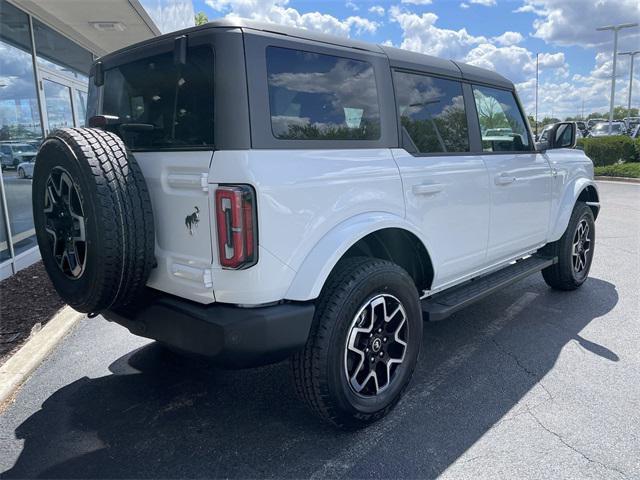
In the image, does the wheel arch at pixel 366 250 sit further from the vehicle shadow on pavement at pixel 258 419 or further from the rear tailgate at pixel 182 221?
the vehicle shadow on pavement at pixel 258 419

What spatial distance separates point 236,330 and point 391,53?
1.96 meters

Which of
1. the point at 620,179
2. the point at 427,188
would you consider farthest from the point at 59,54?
the point at 620,179

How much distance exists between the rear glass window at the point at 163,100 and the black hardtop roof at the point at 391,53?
13 centimetres

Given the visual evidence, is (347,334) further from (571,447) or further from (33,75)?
(33,75)

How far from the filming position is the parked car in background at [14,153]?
604 centimetres

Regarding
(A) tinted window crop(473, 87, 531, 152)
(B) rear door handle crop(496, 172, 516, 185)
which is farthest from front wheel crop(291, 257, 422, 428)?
(A) tinted window crop(473, 87, 531, 152)

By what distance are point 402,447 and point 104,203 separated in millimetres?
1903

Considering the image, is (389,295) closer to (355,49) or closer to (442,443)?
(442,443)

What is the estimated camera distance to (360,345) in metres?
2.67

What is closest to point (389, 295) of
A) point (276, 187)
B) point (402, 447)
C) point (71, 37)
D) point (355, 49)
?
point (402, 447)

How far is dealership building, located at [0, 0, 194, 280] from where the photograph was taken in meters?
6.05

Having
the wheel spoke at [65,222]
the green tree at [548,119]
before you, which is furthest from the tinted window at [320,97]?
the green tree at [548,119]

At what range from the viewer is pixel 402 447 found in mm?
2523

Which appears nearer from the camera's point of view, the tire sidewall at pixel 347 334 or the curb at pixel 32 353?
the tire sidewall at pixel 347 334
